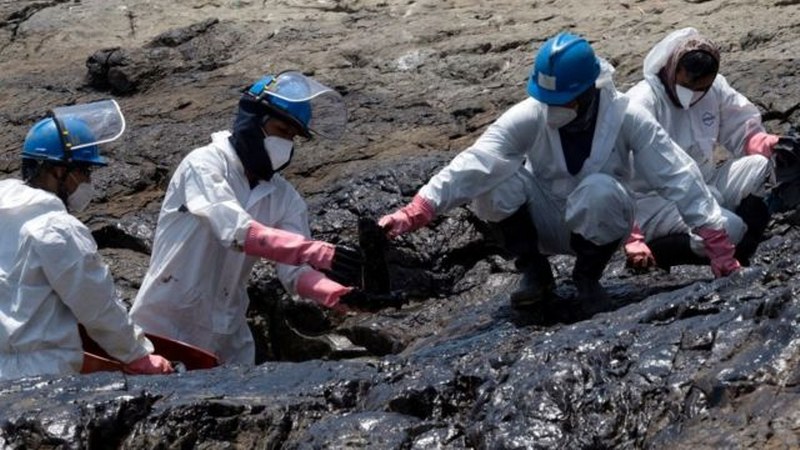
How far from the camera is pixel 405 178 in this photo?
9680 mm

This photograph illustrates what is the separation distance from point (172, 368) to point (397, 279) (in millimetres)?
1748

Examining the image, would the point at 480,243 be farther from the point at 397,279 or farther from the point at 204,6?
the point at 204,6

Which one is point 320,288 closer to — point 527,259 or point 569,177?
point 527,259

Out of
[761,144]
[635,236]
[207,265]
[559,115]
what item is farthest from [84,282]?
[761,144]

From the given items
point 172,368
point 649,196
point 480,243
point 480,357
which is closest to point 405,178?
point 480,243

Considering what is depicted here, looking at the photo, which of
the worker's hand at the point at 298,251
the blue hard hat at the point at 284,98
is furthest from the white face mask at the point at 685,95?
the worker's hand at the point at 298,251

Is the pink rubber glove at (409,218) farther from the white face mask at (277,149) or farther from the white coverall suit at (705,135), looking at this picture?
the white coverall suit at (705,135)

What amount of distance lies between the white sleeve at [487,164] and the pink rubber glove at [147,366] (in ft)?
3.98

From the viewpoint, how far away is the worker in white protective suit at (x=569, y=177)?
24.3ft

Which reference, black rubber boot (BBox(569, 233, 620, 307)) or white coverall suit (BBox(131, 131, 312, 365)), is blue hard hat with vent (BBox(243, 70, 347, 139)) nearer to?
white coverall suit (BBox(131, 131, 312, 365))

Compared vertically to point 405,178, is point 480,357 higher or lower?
higher

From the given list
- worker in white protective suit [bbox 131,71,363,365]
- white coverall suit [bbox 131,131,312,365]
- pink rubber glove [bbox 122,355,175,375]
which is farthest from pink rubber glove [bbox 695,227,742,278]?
pink rubber glove [bbox 122,355,175,375]

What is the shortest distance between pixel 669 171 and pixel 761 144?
3.42 feet

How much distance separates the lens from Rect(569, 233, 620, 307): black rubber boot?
7.51 meters
